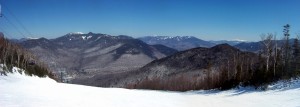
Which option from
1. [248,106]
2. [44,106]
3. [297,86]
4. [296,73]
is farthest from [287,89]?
[44,106]

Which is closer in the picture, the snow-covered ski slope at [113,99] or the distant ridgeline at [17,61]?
the snow-covered ski slope at [113,99]

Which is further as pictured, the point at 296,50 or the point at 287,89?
the point at 296,50

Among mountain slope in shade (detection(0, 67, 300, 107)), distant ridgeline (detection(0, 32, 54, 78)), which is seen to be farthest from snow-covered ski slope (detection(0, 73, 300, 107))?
distant ridgeline (detection(0, 32, 54, 78))

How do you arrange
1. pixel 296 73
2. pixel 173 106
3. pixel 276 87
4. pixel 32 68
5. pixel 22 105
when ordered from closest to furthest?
pixel 22 105
pixel 173 106
pixel 276 87
pixel 296 73
pixel 32 68

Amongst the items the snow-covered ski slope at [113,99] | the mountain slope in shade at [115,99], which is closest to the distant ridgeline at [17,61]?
the mountain slope in shade at [115,99]

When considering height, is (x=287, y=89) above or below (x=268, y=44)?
below

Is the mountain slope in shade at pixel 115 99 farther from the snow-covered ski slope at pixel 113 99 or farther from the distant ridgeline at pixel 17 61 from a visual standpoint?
the distant ridgeline at pixel 17 61

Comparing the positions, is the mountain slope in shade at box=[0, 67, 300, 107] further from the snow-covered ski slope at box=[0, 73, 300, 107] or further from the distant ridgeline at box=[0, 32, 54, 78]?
the distant ridgeline at box=[0, 32, 54, 78]

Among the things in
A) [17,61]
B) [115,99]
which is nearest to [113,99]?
[115,99]

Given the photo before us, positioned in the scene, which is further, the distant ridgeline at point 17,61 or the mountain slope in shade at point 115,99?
the distant ridgeline at point 17,61

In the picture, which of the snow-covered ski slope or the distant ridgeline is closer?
the snow-covered ski slope

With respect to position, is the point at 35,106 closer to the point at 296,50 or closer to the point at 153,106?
the point at 153,106
